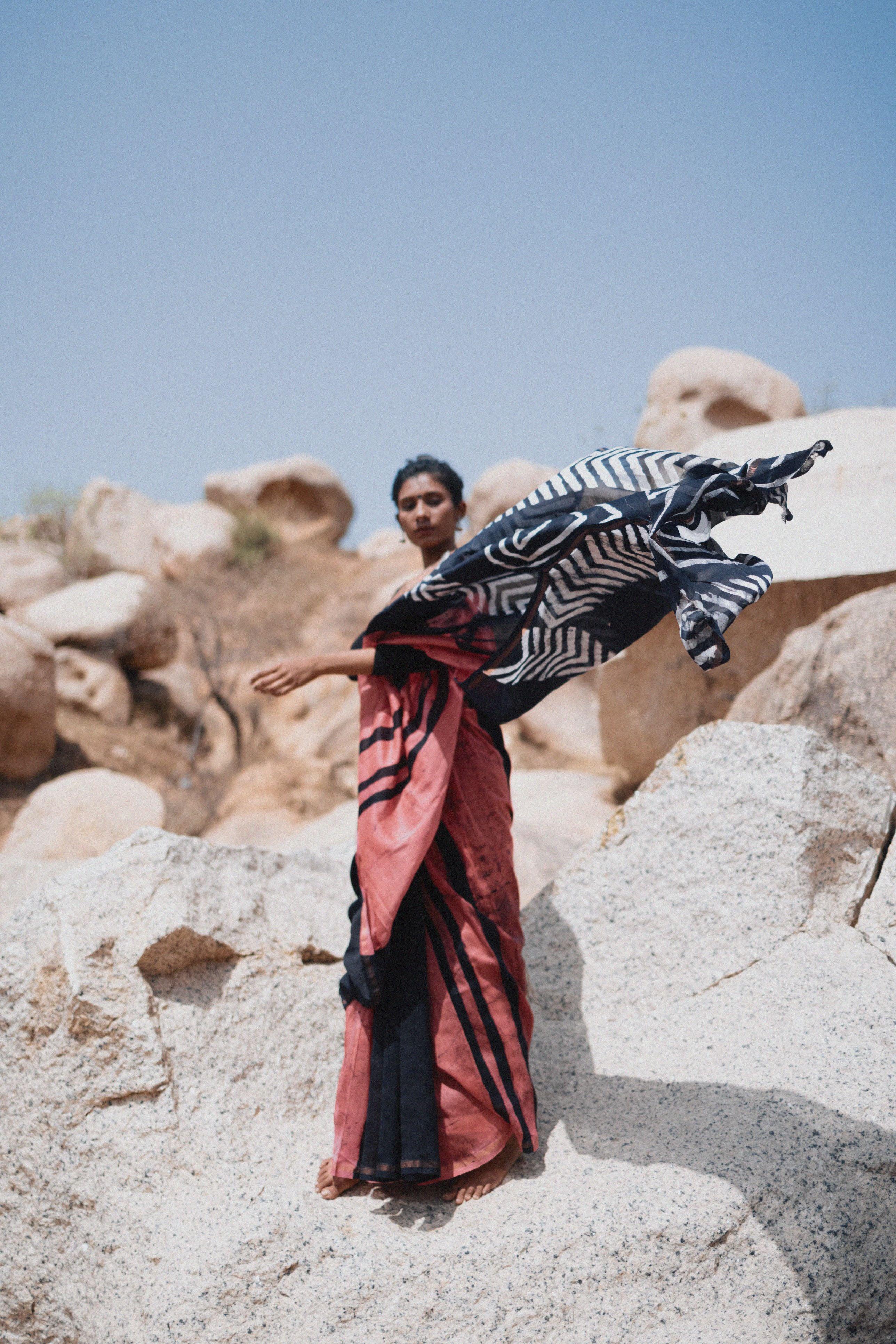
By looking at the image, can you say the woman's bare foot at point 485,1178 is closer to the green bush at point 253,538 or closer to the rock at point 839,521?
the rock at point 839,521

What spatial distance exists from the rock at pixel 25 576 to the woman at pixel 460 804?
11031mm

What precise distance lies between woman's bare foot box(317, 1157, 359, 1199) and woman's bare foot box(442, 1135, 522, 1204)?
24 centimetres

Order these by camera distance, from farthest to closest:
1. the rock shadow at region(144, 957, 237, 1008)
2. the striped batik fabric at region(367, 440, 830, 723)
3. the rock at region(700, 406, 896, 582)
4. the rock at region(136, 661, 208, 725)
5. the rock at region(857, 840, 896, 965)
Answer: the rock at region(136, 661, 208, 725) < the rock at region(700, 406, 896, 582) < the rock at region(857, 840, 896, 965) < the rock shadow at region(144, 957, 237, 1008) < the striped batik fabric at region(367, 440, 830, 723)

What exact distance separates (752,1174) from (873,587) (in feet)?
12.1

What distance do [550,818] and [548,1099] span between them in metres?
3.43

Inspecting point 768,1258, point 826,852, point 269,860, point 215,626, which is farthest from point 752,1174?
point 215,626

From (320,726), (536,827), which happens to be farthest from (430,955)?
(320,726)

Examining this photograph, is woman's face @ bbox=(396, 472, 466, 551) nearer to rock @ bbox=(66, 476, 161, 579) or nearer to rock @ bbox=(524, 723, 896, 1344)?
rock @ bbox=(524, 723, 896, 1344)

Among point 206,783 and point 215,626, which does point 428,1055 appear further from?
point 215,626

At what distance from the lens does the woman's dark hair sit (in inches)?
106

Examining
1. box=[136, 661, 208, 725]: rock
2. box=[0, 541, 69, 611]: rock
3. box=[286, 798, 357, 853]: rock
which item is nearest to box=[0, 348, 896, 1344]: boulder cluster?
box=[286, 798, 357, 853]: rock

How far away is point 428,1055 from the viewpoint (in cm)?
223

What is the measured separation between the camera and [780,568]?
5.06 m

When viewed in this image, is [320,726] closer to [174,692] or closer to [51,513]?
[174,692]
